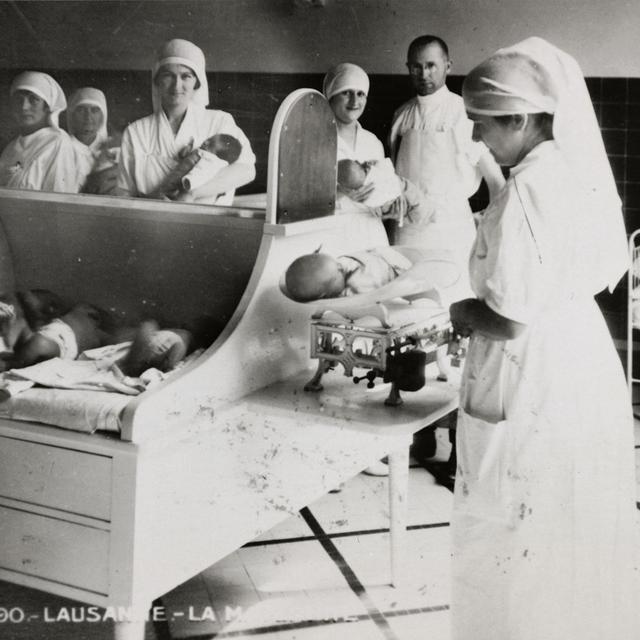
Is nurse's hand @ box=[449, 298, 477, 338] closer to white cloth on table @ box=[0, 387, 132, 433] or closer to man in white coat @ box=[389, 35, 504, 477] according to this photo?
white cloth on table @ box=[0, 387, 132, 433]

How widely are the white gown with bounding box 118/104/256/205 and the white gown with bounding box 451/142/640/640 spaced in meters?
1.21

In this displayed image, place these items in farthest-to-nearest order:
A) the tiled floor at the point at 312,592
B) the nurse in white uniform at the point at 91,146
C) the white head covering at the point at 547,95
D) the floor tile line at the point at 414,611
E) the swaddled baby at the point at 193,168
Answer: the nurse in white uniform at the point at 91,146 → the swaddled baby at the point at 193,168 → the floor tile line at the point at 414,611 → the tiled floor at the point at 312,592 → the white head covering at the point at 547,95

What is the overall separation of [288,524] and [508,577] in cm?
130

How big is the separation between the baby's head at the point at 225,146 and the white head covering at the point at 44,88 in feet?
1.50

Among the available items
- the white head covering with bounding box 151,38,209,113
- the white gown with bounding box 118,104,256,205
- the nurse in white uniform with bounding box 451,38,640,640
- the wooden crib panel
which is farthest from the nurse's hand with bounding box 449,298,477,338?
the white head covering with bounding box 151,38,209,113

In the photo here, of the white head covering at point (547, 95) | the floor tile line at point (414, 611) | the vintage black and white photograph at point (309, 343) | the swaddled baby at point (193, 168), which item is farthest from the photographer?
the swaddled baby at point (193, 168)

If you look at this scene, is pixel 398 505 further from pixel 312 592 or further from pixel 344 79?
pixel 344 79

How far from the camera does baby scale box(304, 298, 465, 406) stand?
1.98m

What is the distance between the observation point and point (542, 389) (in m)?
1.76

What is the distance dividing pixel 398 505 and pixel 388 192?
112 cm

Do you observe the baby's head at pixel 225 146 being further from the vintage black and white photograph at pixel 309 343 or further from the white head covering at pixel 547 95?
the white head covering at pixel 547 95

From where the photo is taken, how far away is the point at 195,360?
1.99 meters

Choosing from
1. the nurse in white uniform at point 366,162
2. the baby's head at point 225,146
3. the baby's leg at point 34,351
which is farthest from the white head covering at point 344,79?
the baby's leg at point 34,351

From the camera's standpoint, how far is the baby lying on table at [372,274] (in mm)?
1987
